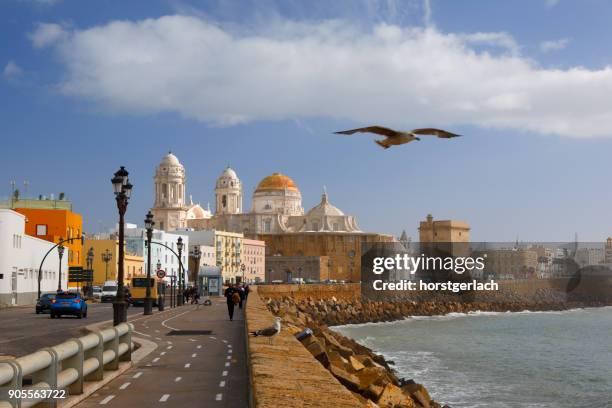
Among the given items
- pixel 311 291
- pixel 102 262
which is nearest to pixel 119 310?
pixel 102 262

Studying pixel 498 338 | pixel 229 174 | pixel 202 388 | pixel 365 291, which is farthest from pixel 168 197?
pixel 202 388

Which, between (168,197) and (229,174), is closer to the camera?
(168,197)

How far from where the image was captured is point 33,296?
6047 cm

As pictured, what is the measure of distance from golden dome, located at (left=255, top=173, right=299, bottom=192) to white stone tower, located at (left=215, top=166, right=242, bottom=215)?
4568mm

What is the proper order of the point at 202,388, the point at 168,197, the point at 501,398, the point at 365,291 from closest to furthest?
the point at 202,388
the point at 501,398
the point at 365,291
the point at 168,197

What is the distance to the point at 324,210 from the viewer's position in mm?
176750

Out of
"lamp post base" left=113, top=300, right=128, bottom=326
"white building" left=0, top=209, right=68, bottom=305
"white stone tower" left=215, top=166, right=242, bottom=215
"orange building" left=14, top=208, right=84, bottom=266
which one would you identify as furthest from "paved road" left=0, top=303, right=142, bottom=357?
"white stone tower" left=215, top=166, right=242, bottom=215

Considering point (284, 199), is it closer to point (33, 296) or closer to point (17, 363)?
point (33, 296)

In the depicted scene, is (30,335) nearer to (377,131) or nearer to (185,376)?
(185,376)

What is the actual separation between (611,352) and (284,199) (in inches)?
4924

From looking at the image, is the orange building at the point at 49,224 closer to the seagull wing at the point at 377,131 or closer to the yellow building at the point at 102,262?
the yellow building at the point at 102,262

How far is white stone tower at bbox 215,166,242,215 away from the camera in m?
182

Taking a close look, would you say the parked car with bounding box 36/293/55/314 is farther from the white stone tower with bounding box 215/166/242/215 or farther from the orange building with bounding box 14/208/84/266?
the white stone tower with bounding box 215/166/242/215

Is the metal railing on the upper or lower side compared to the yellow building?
lower
